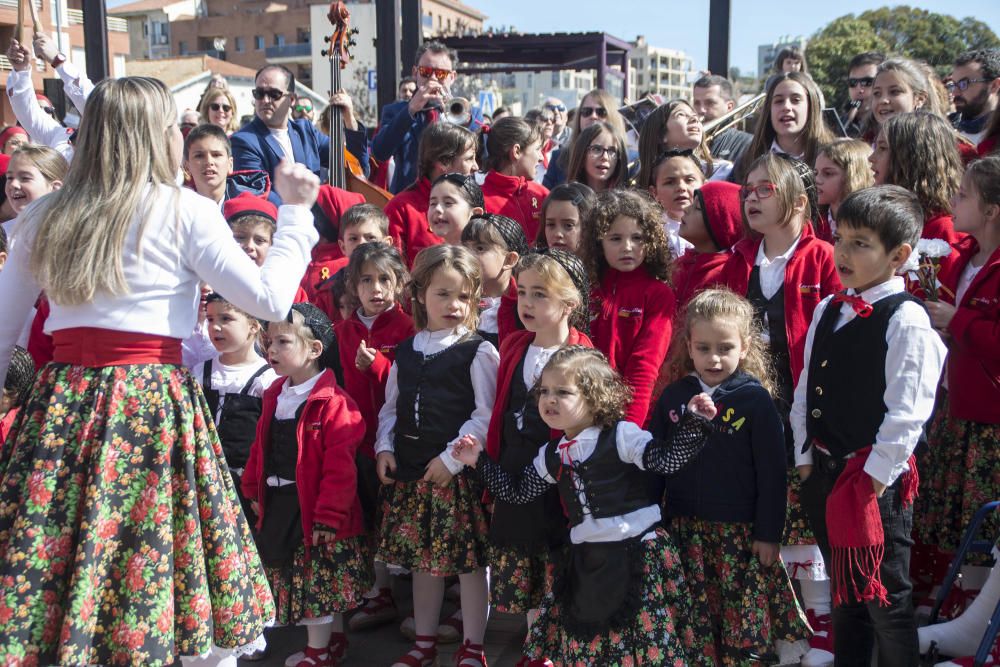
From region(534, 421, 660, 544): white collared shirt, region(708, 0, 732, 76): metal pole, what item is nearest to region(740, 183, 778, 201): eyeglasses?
region(534, 421, 660, 544): white collared shirt

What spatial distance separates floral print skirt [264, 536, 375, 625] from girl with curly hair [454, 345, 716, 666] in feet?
2.76

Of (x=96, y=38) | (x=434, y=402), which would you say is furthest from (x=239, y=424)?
(x=96, y=38)

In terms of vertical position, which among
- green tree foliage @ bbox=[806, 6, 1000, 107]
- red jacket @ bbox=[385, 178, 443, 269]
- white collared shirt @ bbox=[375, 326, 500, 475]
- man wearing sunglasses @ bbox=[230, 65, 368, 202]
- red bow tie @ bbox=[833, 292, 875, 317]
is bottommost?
white collared shirt @ bbox=[375, 326, 500, 475]

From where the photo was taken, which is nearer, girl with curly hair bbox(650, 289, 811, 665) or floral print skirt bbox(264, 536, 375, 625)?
girl with curly hair bbox(650, 289, 811, 665)

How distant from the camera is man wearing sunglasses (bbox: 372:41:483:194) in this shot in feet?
19.8

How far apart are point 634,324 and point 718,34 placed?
3581mm

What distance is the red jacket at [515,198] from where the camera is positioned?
5137 millimetres

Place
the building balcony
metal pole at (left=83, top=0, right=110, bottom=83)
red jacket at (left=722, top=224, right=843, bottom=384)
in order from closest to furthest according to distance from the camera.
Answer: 1. red jacket at (left=722, top=224, right=843, bottom=384)
2. metal pole at (left=83, top=0, right=110, bottom=83)
3. the building balcony

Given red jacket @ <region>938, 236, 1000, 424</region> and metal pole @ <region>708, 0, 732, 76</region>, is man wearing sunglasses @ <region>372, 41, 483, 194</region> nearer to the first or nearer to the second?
metal pole @ <region>708, 0, 732, 76</region>

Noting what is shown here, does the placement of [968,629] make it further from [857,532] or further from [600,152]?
[600,152]

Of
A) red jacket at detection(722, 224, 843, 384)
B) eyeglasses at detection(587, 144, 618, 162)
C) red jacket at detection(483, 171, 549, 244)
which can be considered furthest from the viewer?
red jacket at detection(483, 171, 549, 244)

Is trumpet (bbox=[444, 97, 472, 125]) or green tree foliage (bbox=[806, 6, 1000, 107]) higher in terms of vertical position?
green tree foliage (bbox=[806, 6, 1000, 107])

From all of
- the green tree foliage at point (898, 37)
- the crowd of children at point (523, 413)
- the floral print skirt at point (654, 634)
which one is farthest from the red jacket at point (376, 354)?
the green tree foliage at point (898, 37)

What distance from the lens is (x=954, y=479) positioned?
3.62 m
